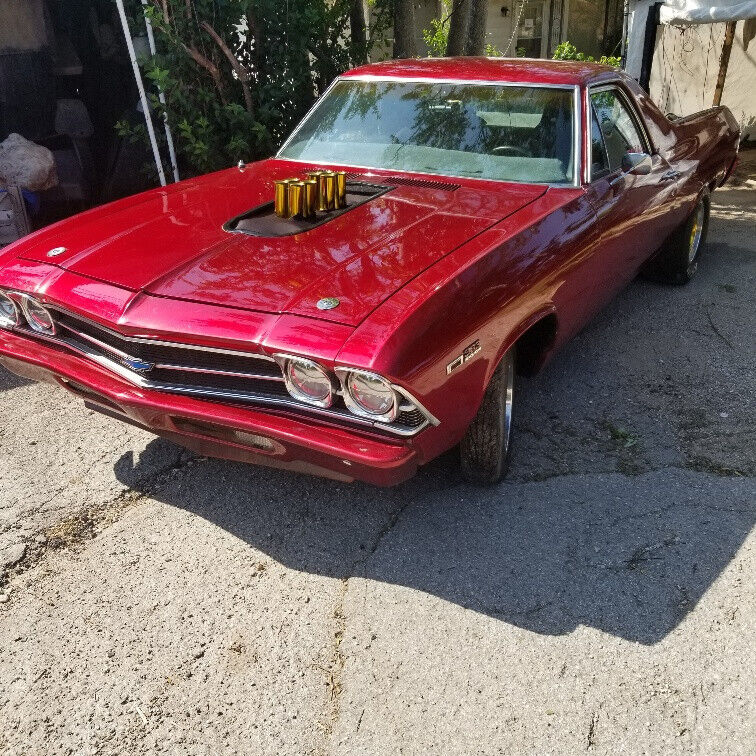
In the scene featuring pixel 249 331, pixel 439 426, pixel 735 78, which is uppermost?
pixel 249 331

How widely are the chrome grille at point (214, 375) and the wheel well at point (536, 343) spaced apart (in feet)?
3.38

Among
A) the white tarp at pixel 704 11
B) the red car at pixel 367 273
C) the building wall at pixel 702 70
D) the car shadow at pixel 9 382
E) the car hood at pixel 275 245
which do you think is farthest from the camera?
the building wall at pixel 702 70

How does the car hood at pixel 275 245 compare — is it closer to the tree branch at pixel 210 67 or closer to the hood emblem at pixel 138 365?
the hood emblem at pixel 138 365

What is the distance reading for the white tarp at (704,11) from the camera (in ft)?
24.4

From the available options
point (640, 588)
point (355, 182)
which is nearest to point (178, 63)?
point (355, 182)

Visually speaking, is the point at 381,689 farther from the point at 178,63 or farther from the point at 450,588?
the point at 178,63

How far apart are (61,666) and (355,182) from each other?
7.72 feet

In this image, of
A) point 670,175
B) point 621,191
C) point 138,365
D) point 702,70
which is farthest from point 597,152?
point 702,70

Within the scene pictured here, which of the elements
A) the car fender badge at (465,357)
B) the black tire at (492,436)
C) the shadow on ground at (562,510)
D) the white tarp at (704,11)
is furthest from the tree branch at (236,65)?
the white tarp at (704,11)

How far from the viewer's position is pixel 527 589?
2.56 metres

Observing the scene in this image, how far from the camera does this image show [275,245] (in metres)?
2.85

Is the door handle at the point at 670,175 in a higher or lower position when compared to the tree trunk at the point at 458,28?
lower

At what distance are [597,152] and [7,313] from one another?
271 cm

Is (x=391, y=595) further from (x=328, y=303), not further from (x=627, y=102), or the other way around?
(x=627, y=102)
